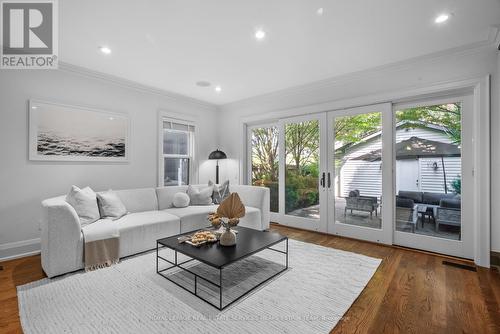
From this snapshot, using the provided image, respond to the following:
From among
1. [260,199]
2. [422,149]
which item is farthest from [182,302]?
[422,149]

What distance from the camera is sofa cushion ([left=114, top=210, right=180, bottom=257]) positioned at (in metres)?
2.91

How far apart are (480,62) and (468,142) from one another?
3.19ft

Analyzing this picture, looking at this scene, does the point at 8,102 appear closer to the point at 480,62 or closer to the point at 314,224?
the point at 314,224

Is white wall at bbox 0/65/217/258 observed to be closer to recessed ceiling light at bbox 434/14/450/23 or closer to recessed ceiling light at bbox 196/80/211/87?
recessed ceiling light at bbox 196/80/211/87

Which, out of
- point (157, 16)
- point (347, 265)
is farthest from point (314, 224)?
point (157, 16)

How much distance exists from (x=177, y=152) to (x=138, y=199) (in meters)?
1.45

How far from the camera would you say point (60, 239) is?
96.5 inches

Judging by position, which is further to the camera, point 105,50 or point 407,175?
point 407,175

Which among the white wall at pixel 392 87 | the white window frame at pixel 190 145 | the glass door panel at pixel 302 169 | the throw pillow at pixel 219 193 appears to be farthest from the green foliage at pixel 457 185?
the white window frame at pixel 190 145

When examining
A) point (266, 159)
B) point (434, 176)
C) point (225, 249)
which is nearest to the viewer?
point (225, 249)

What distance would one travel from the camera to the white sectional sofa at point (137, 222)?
8.00 feet

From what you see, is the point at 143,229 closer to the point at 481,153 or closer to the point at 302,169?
the point at 302,169

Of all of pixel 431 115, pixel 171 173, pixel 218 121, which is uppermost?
pixel 218 121

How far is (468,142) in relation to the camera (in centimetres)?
298
